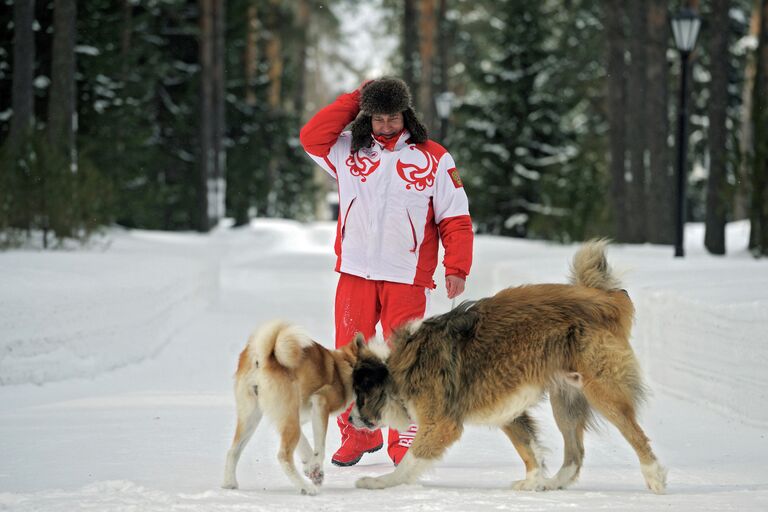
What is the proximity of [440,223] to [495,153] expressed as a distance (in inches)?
1119

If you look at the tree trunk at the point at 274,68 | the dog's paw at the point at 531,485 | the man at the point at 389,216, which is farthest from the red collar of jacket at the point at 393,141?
the tree trunk at the point at 274,68

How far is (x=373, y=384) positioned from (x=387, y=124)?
1652mm

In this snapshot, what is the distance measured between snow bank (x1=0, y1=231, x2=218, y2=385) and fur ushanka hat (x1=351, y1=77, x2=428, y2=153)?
3.94 metres

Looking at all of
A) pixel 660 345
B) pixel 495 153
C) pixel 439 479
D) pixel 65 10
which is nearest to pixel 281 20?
pixel 495 153

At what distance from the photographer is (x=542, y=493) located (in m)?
5.54

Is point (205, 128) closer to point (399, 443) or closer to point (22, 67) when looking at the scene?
point (22, 67)

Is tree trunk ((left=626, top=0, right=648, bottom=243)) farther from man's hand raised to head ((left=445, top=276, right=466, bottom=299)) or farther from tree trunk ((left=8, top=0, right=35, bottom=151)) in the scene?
man's hand raised to head ((left=445, top=276, right=466, bottom=299))

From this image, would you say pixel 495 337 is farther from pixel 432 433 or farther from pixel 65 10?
pixel 65 10

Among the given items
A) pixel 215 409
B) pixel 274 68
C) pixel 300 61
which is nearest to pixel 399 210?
pixel 215 409

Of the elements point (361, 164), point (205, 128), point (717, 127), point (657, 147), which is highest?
point (205, 128)

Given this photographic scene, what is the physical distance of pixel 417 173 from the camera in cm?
654

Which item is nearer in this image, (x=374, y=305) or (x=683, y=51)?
(x=374, y=305)

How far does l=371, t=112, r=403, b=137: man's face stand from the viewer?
21.5ft

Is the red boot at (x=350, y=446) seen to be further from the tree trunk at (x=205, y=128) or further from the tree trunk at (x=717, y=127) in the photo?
the tree trunk at (x=205, y=128)
